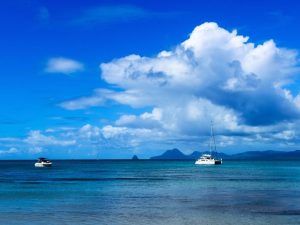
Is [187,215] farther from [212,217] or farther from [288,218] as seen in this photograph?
[288,218]

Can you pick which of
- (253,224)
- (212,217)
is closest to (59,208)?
(212,217)

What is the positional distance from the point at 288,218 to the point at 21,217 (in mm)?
27914

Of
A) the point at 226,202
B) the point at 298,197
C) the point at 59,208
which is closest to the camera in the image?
the point at 59,208

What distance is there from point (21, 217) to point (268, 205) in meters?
30.0

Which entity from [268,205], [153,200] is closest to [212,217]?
[268,205]

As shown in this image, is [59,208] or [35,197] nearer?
[59,208]

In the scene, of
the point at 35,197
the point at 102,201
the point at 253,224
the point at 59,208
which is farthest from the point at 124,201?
the point at 253,224

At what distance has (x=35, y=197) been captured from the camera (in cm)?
7294

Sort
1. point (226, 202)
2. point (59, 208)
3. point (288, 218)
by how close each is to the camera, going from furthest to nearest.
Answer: point (226, 202)
point (59, 208)
point (288, 218)

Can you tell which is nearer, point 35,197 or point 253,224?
point 253,224

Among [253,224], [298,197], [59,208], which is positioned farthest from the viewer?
[298,197]

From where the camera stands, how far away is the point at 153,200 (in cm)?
6669

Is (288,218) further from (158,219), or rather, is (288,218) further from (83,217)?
(83,217)

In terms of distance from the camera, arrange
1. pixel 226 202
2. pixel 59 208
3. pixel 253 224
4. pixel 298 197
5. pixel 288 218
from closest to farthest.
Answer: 1. pixel 253 224
2. pixel 288 218
3. pixel 59 208
4. pixel 226 202
5. pixel 298 197
